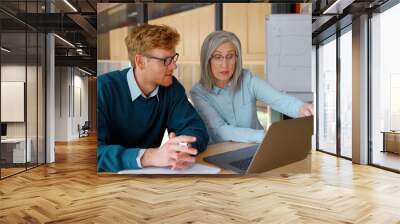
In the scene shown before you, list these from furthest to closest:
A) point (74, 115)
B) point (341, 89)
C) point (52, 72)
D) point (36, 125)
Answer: point (74, 115)
point (341, 89)
point (52, 72)
point (36, 125)

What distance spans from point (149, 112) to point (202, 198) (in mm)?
1404

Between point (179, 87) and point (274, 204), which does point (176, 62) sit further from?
point (274, 204)

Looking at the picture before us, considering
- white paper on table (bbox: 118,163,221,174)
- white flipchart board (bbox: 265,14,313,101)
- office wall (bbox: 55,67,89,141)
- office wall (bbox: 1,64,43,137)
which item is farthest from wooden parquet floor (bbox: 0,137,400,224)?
office wall (bbox: 55,67,89,141)

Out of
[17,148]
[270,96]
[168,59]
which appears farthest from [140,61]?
[17,148]

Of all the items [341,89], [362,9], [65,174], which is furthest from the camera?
[341,89]

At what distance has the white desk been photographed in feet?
20.7

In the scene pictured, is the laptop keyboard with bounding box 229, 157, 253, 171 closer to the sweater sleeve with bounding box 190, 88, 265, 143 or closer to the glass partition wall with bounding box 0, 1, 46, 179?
the sweater sleeve with bounding box 190, 88, 265, 143

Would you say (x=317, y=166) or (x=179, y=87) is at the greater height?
(x=179, y=87)

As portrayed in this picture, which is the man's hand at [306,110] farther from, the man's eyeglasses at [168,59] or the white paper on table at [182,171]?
the man's eyeglasses at [168,59]

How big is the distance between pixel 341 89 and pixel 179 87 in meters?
4.64

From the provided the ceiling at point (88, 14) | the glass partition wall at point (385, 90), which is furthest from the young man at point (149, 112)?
the glass partition wall at point (385, 90)

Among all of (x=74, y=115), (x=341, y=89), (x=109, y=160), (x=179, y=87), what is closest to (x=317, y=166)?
(x=341, y=89)

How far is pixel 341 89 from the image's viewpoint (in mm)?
8898

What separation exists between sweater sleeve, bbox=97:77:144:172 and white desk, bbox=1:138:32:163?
162 cm
